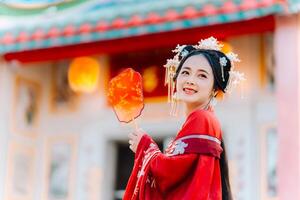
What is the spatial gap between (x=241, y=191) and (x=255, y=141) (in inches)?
17.5

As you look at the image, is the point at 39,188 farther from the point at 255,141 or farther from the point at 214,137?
the point at 214,137

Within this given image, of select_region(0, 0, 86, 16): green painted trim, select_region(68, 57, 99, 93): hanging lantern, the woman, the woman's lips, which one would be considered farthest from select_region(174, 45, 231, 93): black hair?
select_region(68, 57, 99, 93): hanging lantern

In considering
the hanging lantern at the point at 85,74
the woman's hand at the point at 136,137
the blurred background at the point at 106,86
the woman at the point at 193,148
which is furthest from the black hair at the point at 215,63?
the hanging lantern at the point at 85,74

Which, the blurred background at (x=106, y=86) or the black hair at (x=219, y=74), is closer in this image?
the black hair at (x=219, y=74)

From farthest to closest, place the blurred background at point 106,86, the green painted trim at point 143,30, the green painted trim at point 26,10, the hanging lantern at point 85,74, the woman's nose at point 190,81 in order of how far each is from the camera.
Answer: the hanging lantern at point 85,74 < the green painted trim at point 26,10 < the blurred background at point 106,86 < the green painted trim at point 143,30 < the woman's nose at point 190,81

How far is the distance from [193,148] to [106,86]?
3.54 metres

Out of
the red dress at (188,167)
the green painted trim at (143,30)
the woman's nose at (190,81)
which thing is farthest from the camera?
the green painted trim at (143,30)

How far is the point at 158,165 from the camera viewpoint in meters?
3.15

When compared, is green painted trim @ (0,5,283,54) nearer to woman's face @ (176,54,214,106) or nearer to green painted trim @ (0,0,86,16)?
green painted trim @ (0,0,86,16)

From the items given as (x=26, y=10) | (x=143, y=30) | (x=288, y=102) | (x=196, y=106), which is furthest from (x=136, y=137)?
(x=26, y=10)

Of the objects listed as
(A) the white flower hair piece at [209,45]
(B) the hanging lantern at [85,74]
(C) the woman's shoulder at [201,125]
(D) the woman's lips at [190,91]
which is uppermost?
(B) the hanging lantern at [85,74]

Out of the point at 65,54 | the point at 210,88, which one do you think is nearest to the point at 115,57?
the point at 65,54

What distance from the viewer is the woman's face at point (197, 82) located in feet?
10.8

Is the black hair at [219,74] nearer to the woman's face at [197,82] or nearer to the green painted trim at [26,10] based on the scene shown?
the woman's face at [197,82]
